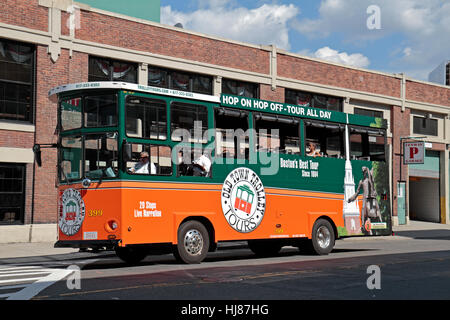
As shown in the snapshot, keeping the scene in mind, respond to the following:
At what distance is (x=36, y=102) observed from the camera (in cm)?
2195

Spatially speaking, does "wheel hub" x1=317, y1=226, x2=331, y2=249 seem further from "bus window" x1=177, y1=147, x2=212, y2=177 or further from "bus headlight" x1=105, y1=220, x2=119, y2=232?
"bus headlight" x1=105, y1=220, x2=119, y2=232

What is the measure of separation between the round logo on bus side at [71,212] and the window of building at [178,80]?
43.9ft

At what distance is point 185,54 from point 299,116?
38.8 feet

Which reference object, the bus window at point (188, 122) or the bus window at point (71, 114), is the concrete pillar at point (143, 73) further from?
the bus window at point (71, 114)

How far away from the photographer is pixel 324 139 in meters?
16.9

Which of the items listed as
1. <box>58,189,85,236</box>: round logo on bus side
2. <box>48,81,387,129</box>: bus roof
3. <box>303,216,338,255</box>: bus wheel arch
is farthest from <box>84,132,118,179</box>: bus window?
<box>303,216,338,255</box>: bus wheel arch

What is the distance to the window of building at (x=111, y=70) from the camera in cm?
2400

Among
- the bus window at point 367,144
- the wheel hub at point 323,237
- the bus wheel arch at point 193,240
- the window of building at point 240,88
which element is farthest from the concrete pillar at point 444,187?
the bus wheel arch at point 193,240

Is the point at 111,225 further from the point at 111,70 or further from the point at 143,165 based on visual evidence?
the point at 111,70

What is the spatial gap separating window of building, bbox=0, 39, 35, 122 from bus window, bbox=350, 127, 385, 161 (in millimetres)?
12050

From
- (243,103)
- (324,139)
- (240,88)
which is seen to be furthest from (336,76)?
(243,103)

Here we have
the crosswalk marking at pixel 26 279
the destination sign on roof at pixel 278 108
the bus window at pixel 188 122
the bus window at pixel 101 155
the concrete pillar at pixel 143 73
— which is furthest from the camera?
the concrete pillar at pixel 143 73
